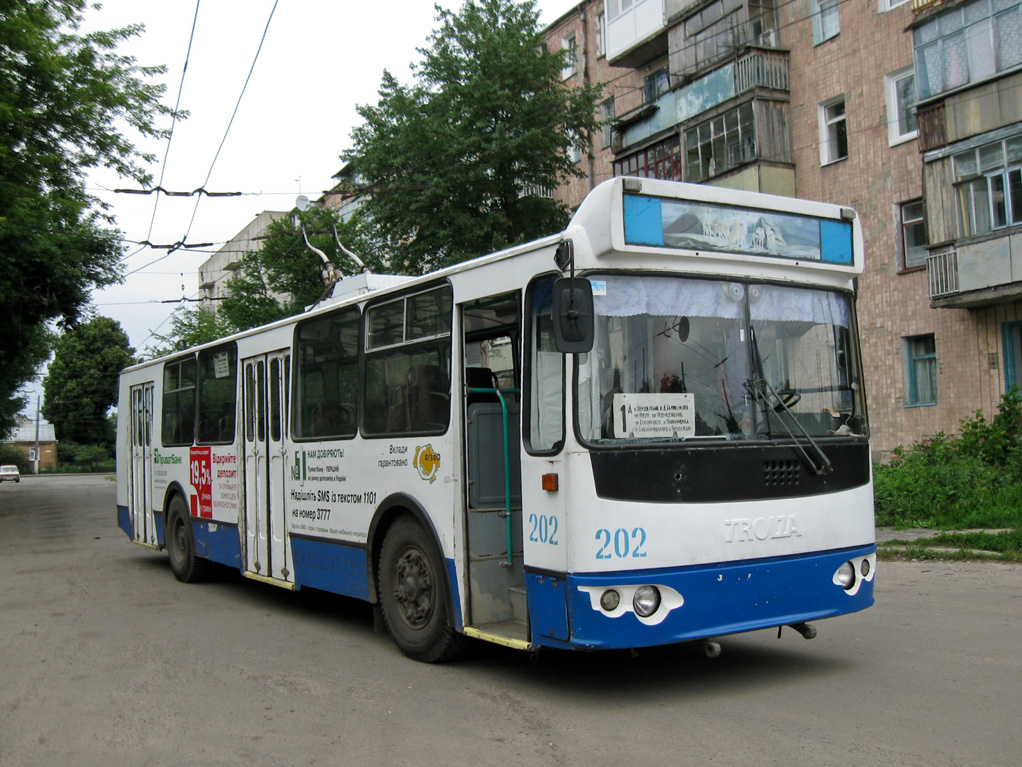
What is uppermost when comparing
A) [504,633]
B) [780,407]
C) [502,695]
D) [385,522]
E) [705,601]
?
[780,407]

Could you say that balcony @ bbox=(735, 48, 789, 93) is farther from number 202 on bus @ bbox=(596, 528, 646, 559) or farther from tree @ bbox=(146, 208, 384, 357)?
number 202 on bus @ bbox=(596, 528, 646, 559)

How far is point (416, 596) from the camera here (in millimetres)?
7277

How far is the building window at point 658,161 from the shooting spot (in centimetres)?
2766

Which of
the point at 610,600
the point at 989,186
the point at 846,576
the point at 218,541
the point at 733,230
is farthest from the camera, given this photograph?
the point at 989,186

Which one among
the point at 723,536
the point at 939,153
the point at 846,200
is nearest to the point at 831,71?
the point at 846,200

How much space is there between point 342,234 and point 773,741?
33.2 meters

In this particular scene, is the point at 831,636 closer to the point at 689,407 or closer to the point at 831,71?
the point at 689,407

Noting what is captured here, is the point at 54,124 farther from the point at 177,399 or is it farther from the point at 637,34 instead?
the point at 637,34

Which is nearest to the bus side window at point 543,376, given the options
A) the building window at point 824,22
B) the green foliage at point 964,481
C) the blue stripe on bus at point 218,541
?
the blue stripe on bus at point 218,541

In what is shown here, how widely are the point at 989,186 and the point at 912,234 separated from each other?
3.18 m

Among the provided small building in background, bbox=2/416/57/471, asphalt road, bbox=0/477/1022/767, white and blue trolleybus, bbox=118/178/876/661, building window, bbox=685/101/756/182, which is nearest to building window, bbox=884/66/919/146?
building window, bbox=685/101/756/182

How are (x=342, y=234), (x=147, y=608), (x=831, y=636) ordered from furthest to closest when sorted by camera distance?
(x=342, y=234)
(x=147, y=608)
(x=831, y=636)

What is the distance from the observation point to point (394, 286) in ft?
25.6

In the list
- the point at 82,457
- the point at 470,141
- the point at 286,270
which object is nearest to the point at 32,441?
the point at 82,457
